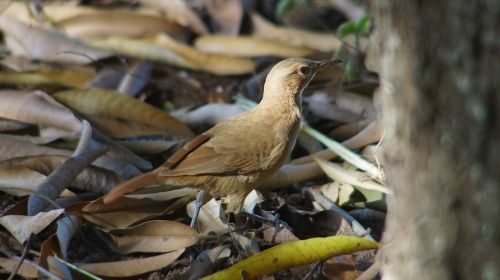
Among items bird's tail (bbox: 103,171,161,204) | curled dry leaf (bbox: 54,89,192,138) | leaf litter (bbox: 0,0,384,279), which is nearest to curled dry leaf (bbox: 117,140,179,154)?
leaf litter (bbox: 0,0,384,279)

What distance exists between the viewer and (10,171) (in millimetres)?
4207

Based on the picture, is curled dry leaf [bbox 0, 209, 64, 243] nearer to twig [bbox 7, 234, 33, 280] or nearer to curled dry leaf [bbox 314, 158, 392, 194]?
twig [bbox 7, 234, 33, 280]

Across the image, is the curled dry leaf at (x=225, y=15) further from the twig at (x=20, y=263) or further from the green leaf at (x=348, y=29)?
the twig at (x=20, y=263)

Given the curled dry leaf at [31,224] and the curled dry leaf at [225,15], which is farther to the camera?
the curled dry leaf at [225,15]

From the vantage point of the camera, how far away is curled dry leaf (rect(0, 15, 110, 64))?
19.7 feet

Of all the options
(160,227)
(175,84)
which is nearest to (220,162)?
(160,227)

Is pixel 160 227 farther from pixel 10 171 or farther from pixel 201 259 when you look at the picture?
pixel 10 171

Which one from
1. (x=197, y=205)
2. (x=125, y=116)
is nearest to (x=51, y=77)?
(x=125, y=116)

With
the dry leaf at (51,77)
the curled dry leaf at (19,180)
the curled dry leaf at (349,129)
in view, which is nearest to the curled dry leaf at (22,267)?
the curled dry leaf at (19,180)

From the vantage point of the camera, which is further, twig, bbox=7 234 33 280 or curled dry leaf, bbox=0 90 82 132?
curled dry leaf, bbox=0 90 82 132

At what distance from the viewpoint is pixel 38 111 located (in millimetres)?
4875

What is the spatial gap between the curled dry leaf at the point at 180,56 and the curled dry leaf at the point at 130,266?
2724 mm

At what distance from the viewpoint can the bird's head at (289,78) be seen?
437 centimetres

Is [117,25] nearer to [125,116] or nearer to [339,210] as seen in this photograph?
[125,116]
